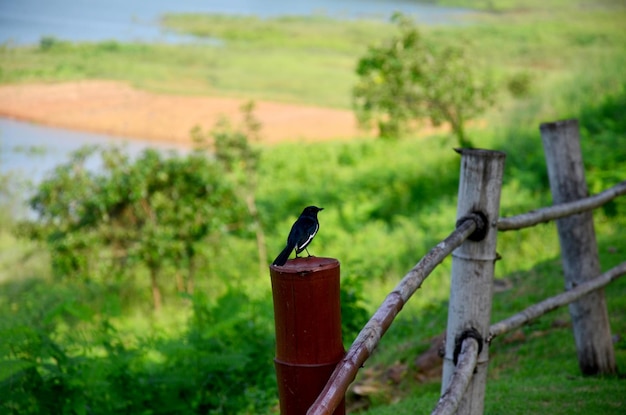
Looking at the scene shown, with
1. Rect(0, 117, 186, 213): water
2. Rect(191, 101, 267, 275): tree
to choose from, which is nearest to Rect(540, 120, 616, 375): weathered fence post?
Rect(191, 101, 267, 275): tree

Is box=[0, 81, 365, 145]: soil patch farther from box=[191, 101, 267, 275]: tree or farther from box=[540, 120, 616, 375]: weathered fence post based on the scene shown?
box=[540, 120, 616, 375]: weathered fence post

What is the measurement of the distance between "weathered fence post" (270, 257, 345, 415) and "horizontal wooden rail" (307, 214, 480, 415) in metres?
0.07

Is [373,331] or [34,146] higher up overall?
[34,146]

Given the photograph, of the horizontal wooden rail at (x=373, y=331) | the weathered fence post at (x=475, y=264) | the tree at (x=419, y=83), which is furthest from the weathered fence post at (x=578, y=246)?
the tree at (x=419, y=83)

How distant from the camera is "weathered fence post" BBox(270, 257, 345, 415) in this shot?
6.63 feet

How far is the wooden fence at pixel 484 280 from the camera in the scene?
2312 millimetres

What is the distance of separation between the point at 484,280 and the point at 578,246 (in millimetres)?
1258

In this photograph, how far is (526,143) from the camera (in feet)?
42.3

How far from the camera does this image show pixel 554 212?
347cm

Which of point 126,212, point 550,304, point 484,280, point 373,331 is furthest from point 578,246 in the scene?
point 126,212

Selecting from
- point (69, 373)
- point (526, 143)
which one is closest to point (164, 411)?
point (69, 373)

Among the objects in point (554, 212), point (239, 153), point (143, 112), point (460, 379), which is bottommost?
point (460, 379)

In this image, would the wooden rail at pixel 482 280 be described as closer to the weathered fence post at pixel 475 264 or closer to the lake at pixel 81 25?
the weathered fence post at pixel 475 264

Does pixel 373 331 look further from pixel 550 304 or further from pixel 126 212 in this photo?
pixel 126 212
